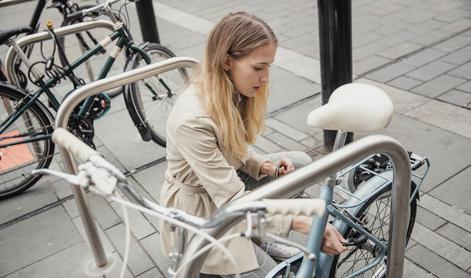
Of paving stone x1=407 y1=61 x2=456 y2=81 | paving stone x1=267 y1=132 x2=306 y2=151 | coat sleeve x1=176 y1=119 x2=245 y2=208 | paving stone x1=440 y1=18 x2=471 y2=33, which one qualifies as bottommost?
paving stone x1=267 y1=132 x2=306 y2=151

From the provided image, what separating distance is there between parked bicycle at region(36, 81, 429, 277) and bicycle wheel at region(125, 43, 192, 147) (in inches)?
69.2

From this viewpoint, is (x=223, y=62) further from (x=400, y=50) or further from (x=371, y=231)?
(x=400, y=50)

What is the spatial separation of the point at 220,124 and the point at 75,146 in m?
0.62

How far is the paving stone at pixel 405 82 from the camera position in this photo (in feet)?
14.3

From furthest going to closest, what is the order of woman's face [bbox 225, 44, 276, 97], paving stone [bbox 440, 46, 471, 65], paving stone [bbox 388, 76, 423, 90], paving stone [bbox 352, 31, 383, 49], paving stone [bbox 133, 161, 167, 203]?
paving stone [bbox 352, 31, 383, 49] → paving stone [bbox 440, 46, 471, 65] → paving stone [bbox 388, 76, 423, 90] → paving stone [bbox 133, 161, 167, 203] → woman's face [bbox 225, 44, 276, 97]

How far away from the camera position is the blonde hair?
1913mm

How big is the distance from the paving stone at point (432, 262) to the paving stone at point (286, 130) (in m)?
1.38

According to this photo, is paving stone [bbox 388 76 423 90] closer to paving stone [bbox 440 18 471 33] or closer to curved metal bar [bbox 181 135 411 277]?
paving stone [bbox 440 18 471 33]

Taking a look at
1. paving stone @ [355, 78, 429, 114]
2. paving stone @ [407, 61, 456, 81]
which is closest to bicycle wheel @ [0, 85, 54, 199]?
paving stone @ [355, 78, 429, 114]

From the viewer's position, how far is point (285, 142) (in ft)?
12.5

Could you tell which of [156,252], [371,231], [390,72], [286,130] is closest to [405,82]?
[390,72]

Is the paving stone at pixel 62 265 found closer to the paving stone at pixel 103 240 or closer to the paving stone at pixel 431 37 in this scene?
the paving stone at pixel 103 240

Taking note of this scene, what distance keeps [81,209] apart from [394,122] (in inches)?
98.6

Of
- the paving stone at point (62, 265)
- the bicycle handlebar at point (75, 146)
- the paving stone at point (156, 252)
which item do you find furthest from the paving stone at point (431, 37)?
the bicycle handlebar at point (75, 146)
